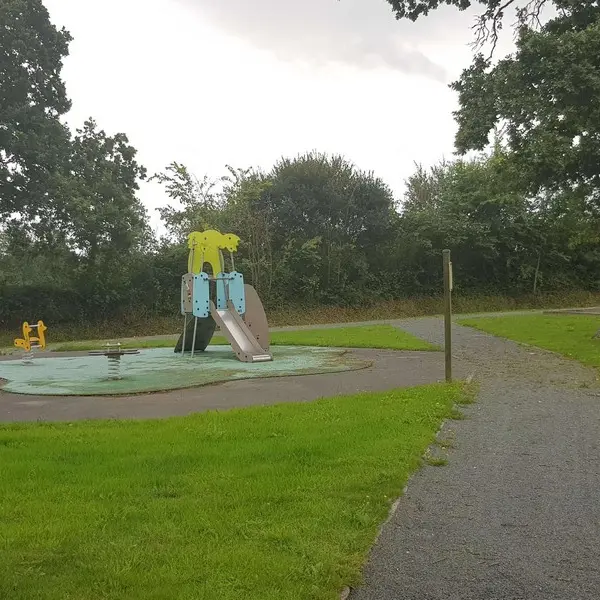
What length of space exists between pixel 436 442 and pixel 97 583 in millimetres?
4012

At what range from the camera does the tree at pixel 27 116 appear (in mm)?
27438

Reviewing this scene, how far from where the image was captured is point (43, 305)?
28.3 metres

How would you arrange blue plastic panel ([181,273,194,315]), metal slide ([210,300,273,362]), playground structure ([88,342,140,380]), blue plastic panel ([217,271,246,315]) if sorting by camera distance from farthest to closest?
blue plastic panel ([217,271,246,315]) < blue plastic panel ([181,273,194,315]) < metal slide ([210,300,273,362]) < playground structure ([88,342,140,380])

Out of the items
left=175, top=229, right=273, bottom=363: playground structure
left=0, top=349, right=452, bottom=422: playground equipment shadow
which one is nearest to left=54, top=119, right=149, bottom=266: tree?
left=175, top=229, right=273, bottom=363: playground structure

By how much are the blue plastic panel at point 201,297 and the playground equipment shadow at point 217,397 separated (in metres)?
5.09

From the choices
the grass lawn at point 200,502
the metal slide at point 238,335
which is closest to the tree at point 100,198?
the metal slide at point 238,335

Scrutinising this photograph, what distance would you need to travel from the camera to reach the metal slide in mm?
14820

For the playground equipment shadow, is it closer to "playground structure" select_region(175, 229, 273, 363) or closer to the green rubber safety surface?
the green rubber safety surface

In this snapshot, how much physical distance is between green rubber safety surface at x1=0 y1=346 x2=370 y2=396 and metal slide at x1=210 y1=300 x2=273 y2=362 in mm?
290

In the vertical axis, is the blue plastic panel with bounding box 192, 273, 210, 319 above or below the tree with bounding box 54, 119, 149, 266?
below

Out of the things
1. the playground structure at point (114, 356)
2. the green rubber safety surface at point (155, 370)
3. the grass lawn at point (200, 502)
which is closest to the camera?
the grass lawn at point (200, 502)

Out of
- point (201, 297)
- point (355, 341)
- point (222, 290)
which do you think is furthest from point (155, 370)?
point (355, 341)

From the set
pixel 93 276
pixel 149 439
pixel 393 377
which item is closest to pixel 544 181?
pixel 393 377

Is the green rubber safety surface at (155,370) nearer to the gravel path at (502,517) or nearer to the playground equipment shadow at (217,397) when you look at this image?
the playground equipment shadow at (217,397)
